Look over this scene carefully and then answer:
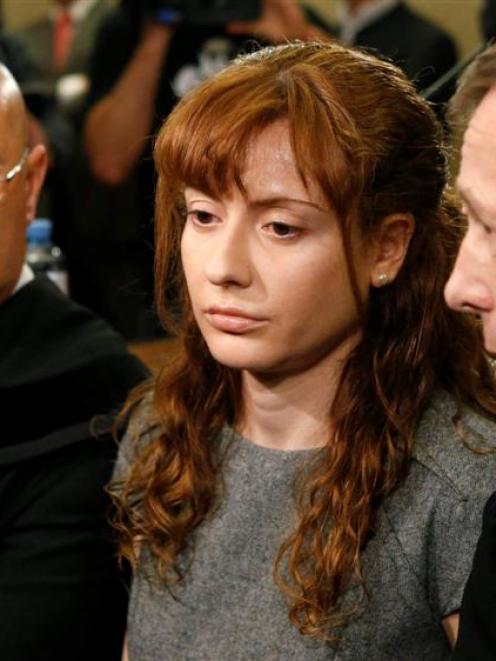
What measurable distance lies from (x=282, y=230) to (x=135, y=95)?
54.7 inches

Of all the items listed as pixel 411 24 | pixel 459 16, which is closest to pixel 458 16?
pixel 459 16

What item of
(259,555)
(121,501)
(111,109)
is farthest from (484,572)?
(111,109)

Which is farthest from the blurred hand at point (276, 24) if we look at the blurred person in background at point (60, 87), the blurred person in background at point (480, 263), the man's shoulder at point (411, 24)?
the blurred person in background at point (480, 263)

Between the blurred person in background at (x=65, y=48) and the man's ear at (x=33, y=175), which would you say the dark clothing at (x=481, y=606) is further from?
the blurred person in background at (x=65, y=48)

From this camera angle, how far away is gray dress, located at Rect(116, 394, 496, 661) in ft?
4.57

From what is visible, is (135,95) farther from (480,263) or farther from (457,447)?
(480,263)

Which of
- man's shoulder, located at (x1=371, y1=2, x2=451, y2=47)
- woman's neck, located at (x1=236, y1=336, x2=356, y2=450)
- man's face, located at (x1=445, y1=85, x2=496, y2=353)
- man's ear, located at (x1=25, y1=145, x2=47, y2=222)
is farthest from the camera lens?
man's shoulder, located at (x1=371, y1=2, x2=451, y2=47)

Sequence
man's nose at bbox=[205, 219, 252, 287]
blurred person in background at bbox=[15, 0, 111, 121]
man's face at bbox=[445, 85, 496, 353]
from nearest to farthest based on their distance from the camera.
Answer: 1. man's face at bbox=[445, 85, 496, 353]
2. man's nose at bbox=[205, 219, 252, 287]
3. blurred person in background at bbox=[15, 0, 111, 121]

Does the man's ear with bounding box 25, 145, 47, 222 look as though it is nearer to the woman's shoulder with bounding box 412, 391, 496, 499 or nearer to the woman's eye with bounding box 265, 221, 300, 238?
the woman's eye with bounding box 265, 221, 300, 238

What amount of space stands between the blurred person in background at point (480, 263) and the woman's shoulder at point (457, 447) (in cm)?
9

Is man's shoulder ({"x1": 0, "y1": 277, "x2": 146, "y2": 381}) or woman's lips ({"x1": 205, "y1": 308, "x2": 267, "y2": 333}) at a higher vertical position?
woman's lips ({"x1": 205, "y1": 308, "x2": 267, "y2": 333})

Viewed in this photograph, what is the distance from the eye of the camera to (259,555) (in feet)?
4.91

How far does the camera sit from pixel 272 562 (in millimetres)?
1483

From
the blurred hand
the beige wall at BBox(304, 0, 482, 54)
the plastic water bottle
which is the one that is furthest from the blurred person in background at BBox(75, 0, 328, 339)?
the beige wall at BBox(304, 0, 482, 54)
